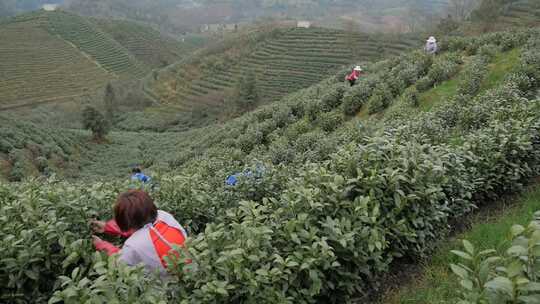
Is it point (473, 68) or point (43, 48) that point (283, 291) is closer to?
point (473, 68)

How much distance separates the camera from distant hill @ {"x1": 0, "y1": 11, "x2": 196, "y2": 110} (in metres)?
70.1

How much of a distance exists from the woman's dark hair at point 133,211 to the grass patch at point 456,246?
2180 millimetres

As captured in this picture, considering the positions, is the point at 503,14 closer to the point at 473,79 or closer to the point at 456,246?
the point at 473,79

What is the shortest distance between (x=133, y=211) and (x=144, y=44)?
121 meters

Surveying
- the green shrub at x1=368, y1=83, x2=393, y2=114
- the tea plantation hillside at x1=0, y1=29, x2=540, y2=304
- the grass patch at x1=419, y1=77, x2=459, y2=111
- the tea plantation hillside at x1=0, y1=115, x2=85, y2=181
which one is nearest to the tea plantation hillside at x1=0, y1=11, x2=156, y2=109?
the tea plantation hillside at x1=0, y1=115, x2=85, y2=181

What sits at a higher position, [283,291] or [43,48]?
[283,291]

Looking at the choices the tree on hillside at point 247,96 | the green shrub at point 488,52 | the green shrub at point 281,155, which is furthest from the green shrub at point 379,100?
the tree on hillside at point 247,96

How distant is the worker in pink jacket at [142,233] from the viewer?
3426mm

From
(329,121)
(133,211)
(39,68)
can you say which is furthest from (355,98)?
(39,68)

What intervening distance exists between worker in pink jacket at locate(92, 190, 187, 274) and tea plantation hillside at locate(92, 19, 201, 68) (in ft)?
356

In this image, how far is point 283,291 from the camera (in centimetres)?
303

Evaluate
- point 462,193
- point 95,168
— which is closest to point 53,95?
point 95,168

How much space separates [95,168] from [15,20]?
92.2 meters

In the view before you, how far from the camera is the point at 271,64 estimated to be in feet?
224
